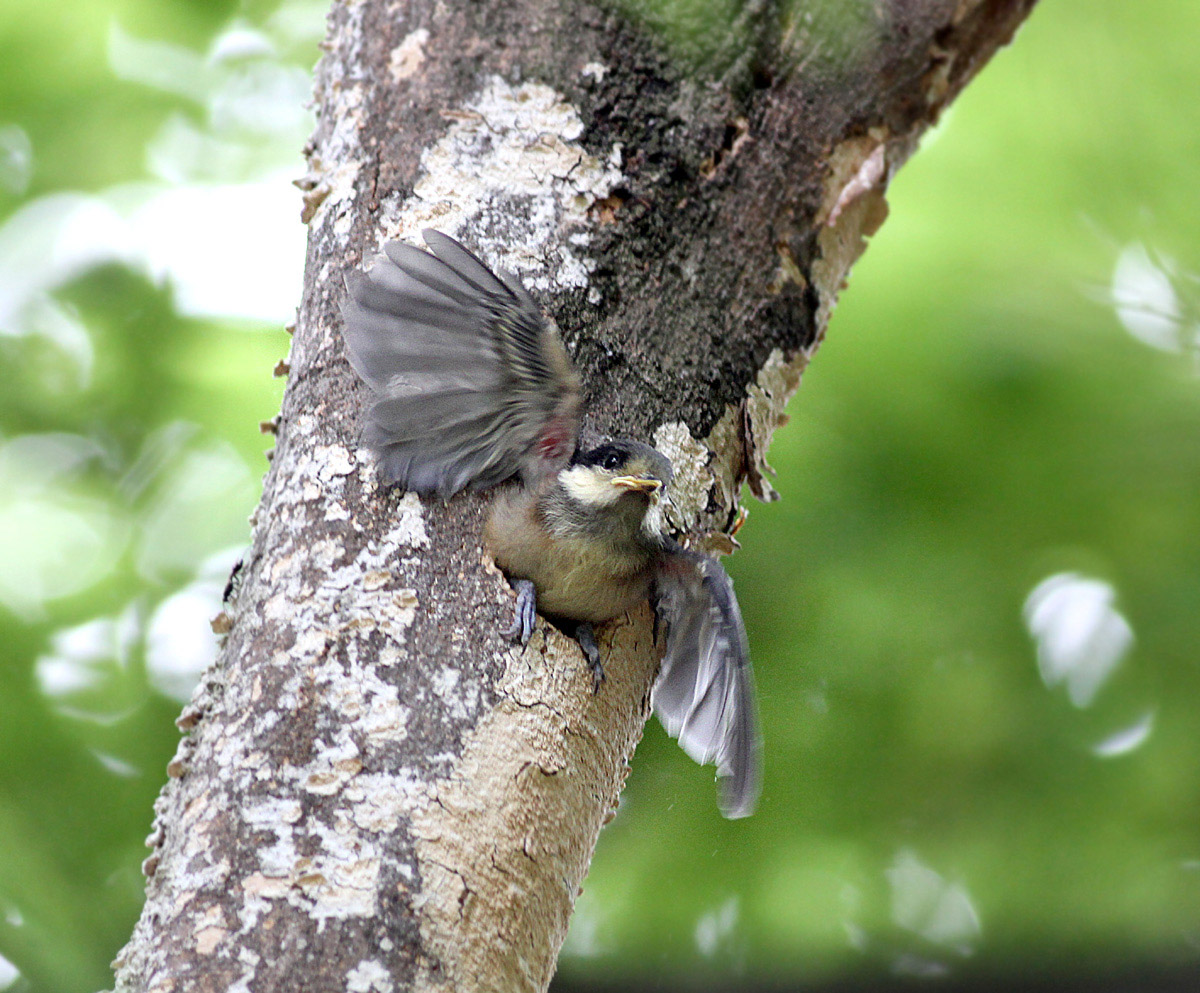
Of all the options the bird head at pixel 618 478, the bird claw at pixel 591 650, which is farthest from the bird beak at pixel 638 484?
the bird claw at pixel 591 650

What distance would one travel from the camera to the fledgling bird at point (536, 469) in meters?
1.98

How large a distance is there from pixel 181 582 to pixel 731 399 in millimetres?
1989

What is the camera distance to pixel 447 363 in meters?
2.09

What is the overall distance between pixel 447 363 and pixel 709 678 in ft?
2.71

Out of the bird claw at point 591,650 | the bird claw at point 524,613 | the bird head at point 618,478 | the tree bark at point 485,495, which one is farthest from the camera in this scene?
the bird head at point 618,478

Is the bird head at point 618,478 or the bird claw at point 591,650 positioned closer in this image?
the bird claw at point 591,650

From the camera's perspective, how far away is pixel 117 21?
12.3ft

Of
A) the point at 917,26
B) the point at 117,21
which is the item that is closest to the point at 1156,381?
the point at 917,26

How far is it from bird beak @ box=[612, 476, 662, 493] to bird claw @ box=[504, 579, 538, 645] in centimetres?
29

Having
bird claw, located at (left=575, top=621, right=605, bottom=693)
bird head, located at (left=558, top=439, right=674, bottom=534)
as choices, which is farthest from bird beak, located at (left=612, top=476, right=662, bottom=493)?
bird claw, located at (left=575, top=621, right=605, bottom=693)

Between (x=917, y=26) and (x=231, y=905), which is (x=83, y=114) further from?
(x=231, y=905)

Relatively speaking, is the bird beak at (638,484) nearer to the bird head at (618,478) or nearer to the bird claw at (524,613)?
the bird head at (618,478)

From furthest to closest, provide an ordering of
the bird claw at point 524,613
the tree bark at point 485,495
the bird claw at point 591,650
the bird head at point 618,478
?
the bird head at point 618,478 → the bird claw at point 591,650 → the bird claw at point 524,613 → the tree bark at point 485,495

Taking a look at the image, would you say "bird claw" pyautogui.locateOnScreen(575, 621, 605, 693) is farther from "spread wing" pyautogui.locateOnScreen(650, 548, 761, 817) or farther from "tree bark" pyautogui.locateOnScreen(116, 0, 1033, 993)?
"spread wing" pyautogui.locateOnScreen(650, 548, 761, 817)
